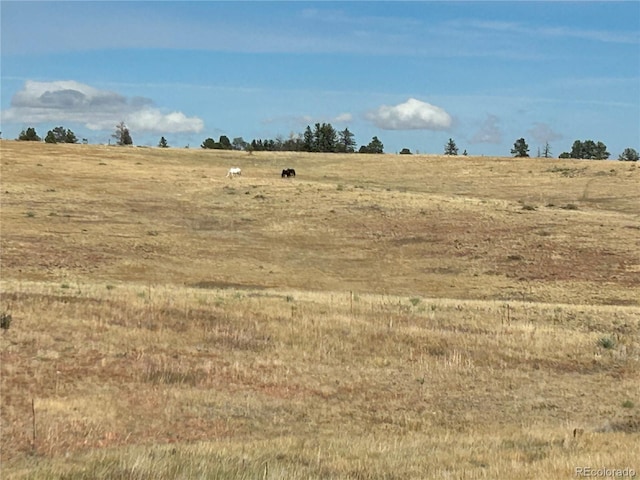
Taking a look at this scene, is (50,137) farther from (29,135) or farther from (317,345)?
(317,345)

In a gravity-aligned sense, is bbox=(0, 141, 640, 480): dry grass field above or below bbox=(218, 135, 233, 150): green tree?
below

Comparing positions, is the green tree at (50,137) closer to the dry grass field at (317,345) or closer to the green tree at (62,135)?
the green tree at (62,135)

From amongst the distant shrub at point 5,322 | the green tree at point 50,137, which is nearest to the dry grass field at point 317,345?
the distant shrub at point 5,322

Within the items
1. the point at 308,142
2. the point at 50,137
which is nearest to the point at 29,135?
the point at 50,137

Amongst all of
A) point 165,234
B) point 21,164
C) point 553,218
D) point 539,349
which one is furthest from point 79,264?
point 21,164

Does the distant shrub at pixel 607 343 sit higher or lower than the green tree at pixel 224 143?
lower

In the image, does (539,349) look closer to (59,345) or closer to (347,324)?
(347,324)

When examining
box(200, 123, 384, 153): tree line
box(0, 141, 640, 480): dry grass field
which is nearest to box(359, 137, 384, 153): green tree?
box(200, 123, 384, 153): tree line

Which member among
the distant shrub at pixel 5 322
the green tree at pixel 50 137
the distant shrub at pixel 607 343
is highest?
the green tree at pixel 50 137

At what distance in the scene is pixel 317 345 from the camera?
16.2 m

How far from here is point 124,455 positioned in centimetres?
755

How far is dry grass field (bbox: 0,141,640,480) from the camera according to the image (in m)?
8.88

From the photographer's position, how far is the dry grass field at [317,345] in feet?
29.1

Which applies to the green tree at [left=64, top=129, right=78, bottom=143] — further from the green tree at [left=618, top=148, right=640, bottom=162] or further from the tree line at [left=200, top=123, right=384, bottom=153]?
the green tree at [left=618, top=148, right=640, bottom=162]
